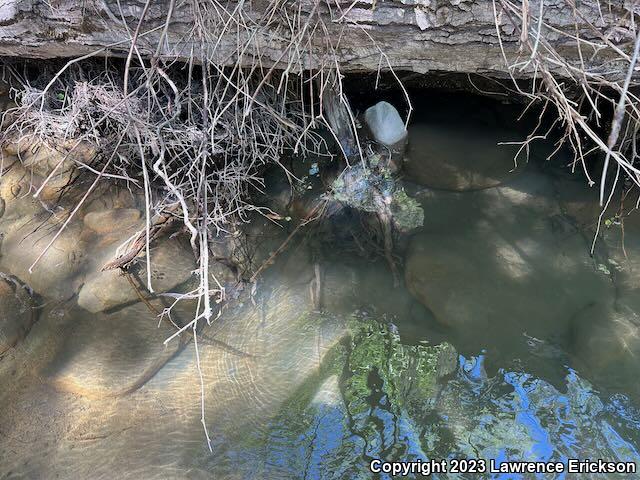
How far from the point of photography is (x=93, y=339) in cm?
223

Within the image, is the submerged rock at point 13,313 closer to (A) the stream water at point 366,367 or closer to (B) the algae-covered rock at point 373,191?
(A) the stream water at point 366,367

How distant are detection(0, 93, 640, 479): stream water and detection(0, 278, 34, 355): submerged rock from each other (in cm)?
5

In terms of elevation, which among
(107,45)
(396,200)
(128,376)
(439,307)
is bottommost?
(128,376)

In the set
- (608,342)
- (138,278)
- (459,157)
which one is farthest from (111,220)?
(608,342)

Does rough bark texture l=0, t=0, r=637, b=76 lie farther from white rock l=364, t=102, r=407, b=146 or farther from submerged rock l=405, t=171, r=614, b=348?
submerged rock l=405, t=171, r=614, b=348

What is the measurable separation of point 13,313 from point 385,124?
1896 mm

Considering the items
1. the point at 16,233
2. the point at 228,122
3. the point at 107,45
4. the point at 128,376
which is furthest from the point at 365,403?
the point at 16,233

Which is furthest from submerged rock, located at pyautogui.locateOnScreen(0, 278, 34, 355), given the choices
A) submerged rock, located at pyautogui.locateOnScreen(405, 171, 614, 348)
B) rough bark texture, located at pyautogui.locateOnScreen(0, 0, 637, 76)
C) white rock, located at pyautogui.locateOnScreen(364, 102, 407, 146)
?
white rock, located at pyautogui.locateOnScreen(364, 102, 407, 146)

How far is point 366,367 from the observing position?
2113 millimetres

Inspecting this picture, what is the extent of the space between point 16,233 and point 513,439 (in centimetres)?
232

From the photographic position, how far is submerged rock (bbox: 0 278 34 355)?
224 centimetres

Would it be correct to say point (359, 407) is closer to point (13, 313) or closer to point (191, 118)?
point (191, 118)

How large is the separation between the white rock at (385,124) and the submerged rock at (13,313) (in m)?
1.77

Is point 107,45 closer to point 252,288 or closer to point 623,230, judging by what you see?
point 252,288
